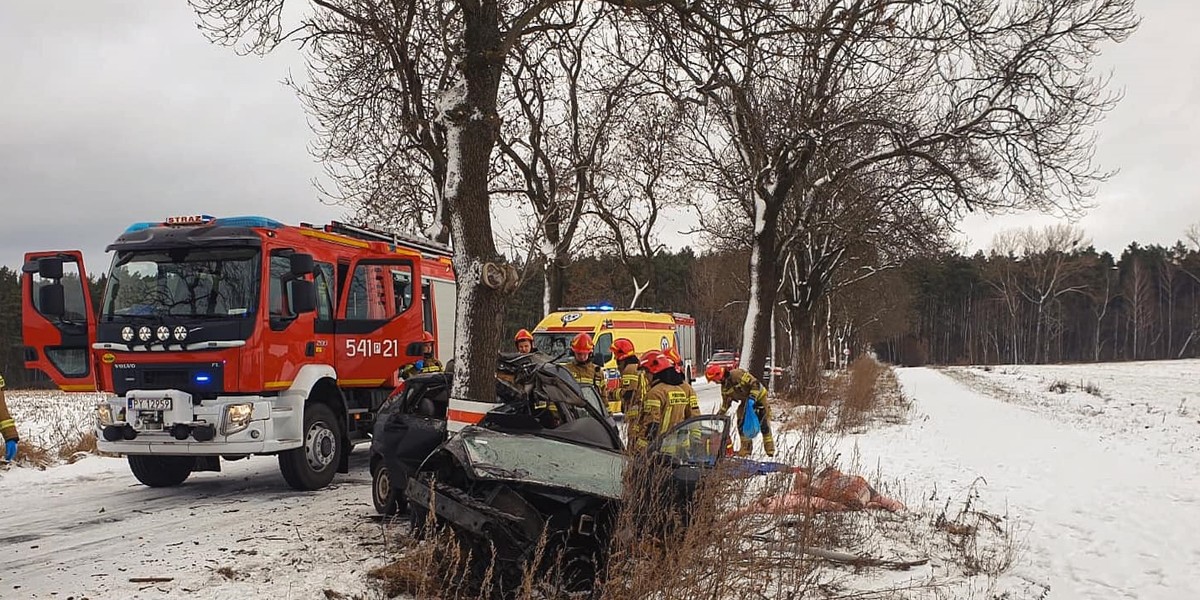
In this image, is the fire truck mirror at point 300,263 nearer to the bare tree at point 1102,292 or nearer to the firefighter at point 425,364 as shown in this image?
the firefighter at point 425,364

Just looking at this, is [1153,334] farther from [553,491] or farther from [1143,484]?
[553,491]

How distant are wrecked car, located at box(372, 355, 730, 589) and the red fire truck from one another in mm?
3452

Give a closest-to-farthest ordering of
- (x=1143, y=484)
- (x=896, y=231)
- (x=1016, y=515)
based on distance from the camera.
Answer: (x=1016, y=515), (x=1143, y=484), (x=896, y=231)

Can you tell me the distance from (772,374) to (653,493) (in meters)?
19.9

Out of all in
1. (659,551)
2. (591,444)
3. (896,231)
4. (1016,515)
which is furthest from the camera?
(896,231)

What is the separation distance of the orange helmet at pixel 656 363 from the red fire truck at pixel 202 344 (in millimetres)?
3505

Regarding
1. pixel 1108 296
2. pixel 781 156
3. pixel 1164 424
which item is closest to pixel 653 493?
pixel 781 156

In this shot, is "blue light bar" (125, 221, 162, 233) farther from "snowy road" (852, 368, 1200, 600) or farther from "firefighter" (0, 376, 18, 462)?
"snowy road" (852, 368, 1200, 600)

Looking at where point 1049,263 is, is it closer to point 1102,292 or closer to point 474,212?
point 1102,292

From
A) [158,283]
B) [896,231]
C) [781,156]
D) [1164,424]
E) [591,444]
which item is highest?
[781,156]

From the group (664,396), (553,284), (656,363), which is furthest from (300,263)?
(553,284)

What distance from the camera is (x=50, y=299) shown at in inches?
324

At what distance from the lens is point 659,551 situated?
14.6 feet

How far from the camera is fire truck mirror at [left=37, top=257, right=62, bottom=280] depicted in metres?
8.16
